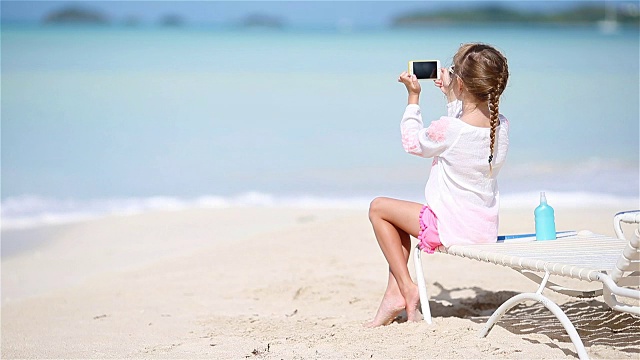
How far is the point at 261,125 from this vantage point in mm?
14352

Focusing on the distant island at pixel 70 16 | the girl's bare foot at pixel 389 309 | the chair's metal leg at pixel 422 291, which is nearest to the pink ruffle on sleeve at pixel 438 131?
the chair's metal leg at pixel 422 291

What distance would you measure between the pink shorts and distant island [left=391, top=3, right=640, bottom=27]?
32.5 m

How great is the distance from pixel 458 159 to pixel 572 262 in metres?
0.73

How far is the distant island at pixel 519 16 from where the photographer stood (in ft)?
118

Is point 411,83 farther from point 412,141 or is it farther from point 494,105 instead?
point 494,105

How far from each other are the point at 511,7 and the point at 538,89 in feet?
71.0

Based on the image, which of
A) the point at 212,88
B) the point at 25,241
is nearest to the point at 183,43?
the point at 212,88

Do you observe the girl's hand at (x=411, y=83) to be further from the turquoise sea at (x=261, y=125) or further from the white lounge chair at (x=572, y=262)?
the turquoise sea at (x=261, y=125)

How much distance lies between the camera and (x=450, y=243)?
4.14 m

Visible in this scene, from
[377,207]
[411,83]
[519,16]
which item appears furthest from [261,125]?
[519,16]

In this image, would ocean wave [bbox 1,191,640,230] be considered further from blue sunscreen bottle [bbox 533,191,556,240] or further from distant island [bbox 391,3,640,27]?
distant island [bbox 391,3,640,27]

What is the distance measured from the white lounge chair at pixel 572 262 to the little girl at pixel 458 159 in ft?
0.34

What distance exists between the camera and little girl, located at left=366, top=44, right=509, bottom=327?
4.09 metres

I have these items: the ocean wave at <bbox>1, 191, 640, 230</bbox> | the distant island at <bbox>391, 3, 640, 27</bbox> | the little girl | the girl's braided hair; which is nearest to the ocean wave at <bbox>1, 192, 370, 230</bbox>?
the ocean wave at <bbox>1, 191, 640, 230</bbox>
